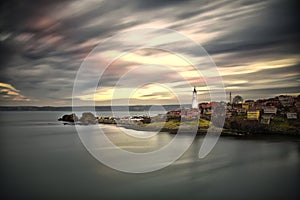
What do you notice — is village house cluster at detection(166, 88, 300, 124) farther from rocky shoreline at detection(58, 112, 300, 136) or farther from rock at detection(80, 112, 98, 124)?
rock at detection(80, 112, 98, 124)

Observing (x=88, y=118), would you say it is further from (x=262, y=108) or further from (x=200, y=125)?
(x=262, y=108)

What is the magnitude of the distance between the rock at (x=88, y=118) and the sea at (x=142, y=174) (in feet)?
0.75

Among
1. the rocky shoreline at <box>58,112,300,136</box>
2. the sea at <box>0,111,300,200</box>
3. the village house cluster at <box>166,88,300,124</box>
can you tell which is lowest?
the sea at <box>0,111,300,200</box>

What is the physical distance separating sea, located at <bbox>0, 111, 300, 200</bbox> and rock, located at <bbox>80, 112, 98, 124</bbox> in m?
0.23

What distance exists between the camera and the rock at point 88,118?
326 cm

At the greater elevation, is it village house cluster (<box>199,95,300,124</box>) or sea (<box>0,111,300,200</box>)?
village house cluster (<box>199,95,300,124</box>)

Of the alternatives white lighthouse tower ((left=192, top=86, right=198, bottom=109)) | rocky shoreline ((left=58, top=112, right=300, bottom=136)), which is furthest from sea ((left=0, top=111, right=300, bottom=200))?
white lighthouse tower ((left=192, top=86, right=198, bottom=109))

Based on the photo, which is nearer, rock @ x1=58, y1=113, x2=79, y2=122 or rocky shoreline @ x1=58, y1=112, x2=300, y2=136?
rocky shoreline @ x1=58, y1=112, x2=300, y2=136

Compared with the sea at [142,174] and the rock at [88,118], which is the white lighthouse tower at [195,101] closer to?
the sea at [142,174]

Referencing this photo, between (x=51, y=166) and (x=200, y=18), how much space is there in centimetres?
216

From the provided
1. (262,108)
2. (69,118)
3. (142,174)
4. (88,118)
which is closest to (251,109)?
(262,108)

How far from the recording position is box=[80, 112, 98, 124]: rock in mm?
3264

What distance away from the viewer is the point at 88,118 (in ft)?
10.8

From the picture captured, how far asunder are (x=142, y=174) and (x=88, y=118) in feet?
3.59
